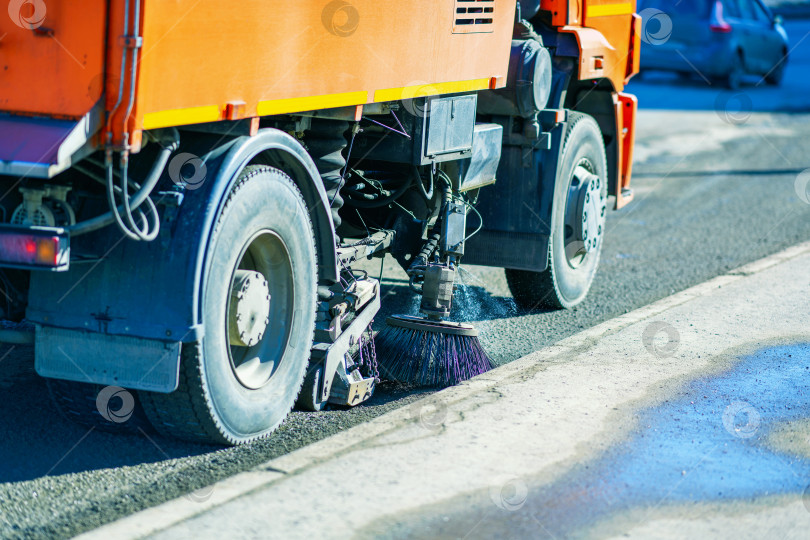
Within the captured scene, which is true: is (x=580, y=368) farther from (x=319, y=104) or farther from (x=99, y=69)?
(x=99, y=69)

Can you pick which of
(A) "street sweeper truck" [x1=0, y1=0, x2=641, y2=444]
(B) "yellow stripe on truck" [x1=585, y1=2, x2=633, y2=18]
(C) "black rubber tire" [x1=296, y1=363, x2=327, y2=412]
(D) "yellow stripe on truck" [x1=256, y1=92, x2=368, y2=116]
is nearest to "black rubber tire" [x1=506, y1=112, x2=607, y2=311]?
(A) "street sweeper truck" [x1=0, y1=0, x2=641, y2=444]

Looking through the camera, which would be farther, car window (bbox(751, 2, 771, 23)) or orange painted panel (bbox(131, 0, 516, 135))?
car window (bbox(751, 2, 771, 23))

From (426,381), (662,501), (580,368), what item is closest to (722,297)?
(580,368)

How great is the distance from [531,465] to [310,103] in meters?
1.60

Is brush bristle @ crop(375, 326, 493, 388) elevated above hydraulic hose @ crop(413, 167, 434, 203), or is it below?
below

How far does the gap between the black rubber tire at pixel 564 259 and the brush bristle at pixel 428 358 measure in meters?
1.32

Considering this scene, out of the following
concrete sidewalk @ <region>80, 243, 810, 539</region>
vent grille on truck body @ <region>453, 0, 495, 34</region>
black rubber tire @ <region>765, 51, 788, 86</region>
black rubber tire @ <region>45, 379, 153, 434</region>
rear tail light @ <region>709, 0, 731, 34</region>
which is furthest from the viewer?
black rubber tire @ <region>765, 51, 788, 86</region>

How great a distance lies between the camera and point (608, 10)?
6887mm

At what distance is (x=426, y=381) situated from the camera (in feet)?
17.3

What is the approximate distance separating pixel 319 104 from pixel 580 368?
1.95 meters

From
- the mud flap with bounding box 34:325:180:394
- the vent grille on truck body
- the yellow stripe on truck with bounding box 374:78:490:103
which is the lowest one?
the mud flap with bounding box 34:325:180:394

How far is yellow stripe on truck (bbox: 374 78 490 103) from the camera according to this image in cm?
457

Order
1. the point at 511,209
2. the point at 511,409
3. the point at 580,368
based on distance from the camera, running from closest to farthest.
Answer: the point at 511,409, the point at 580,368, the point at 511,209

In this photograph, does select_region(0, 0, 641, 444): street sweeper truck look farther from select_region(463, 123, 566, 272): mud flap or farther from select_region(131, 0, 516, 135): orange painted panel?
select_region(463, 123, 566, 272): mud flap
